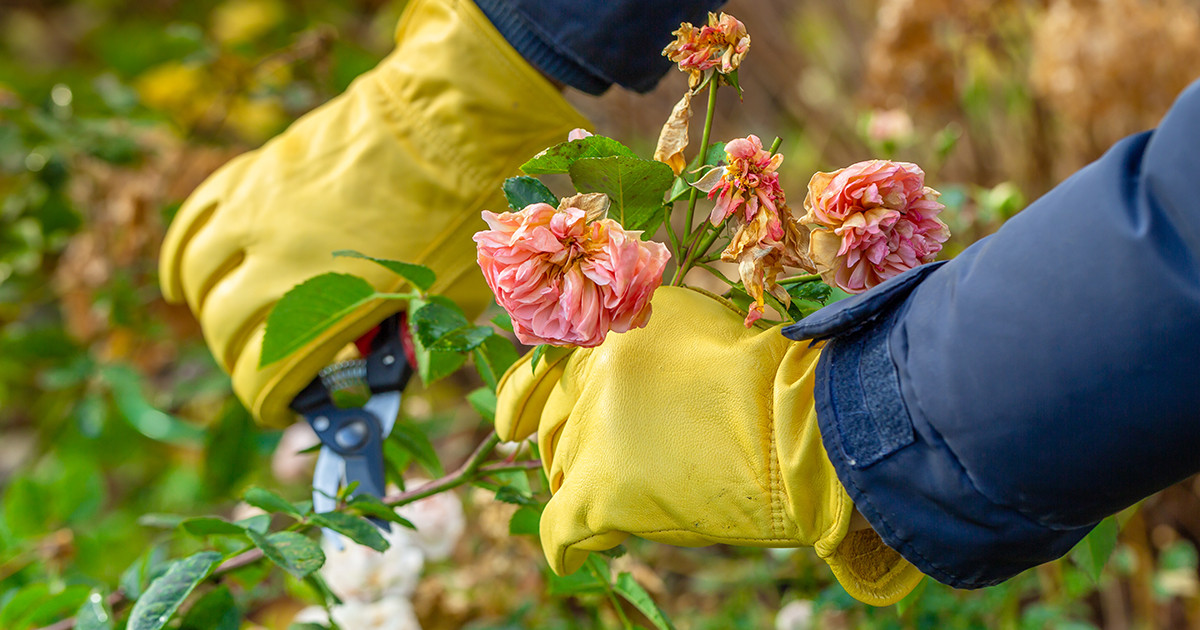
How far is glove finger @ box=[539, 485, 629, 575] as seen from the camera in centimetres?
48

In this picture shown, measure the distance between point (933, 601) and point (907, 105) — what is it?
2.97 ft

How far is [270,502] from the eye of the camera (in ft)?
2.15

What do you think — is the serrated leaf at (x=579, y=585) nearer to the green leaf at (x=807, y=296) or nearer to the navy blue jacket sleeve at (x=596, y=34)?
the green leaf at (x=807, y=296)

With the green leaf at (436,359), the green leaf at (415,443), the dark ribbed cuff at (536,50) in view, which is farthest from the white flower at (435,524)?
the dark ribbed cuff at (536,50)

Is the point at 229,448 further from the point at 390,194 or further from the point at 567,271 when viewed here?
the point at 567,271

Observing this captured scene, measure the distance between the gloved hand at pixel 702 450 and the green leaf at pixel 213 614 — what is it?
33 cm

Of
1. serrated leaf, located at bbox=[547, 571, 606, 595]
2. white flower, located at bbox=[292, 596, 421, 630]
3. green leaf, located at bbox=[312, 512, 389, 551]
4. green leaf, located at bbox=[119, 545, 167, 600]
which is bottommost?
white flower, located at bbox=[292, 596, 421, 630]

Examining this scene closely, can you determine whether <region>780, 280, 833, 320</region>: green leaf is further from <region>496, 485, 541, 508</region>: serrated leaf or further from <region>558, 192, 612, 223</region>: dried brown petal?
<region>496, 485, 541, 508</region>: serrated leaf

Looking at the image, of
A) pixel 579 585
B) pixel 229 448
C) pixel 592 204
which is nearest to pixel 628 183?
pixel 592 204

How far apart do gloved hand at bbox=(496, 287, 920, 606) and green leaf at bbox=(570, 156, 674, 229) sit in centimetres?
6

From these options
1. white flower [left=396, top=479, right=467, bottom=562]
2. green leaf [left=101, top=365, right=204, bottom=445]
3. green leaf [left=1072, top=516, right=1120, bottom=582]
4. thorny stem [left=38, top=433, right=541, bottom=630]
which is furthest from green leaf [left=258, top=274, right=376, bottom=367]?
green leaf [left=101, top=365, right=204, bottom=445]

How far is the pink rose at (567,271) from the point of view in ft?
1.36

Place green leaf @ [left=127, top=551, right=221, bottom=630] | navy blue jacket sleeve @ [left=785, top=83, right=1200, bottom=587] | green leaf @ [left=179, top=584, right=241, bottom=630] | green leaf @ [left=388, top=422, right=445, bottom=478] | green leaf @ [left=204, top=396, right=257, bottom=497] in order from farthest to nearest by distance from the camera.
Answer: green leaf @ [left=204, top=396, right=257, bottom=497], green leaf @ [left=388, top=422, right=445, bottom=478], green leaf @ [left=179, top=584, right=241, bottom=630], green leaf @ [left=127, top=551, right=221, bottom=630], navy blue jacket sleeve @ [left=785, top=83, right=1200, bottom=587]

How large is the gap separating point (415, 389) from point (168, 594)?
1.02m
